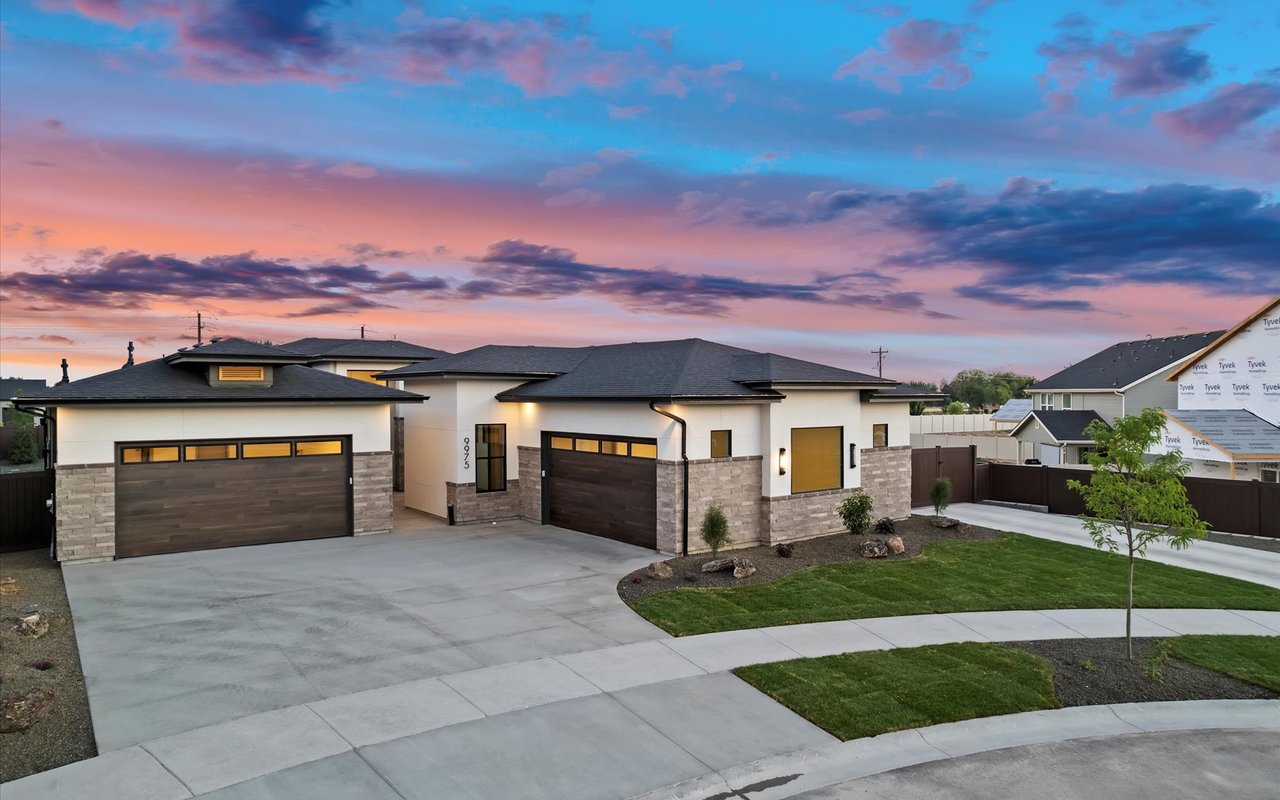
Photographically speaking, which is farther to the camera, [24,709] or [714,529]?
[714,529]

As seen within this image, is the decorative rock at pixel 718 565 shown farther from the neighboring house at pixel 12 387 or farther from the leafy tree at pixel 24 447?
the neighboring house at pixel 12 387

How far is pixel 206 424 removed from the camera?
53.7 feet

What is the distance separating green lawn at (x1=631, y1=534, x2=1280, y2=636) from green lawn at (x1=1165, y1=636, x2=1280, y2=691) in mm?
1717

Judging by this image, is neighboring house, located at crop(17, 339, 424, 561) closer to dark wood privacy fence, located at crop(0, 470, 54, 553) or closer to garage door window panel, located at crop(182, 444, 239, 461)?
garage door window panel, located at crop(182, 444, 239, 461)

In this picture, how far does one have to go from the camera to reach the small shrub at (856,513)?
56.6ft

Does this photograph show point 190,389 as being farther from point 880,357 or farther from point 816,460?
point 880,357

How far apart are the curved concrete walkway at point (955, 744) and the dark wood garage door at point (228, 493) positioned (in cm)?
1393

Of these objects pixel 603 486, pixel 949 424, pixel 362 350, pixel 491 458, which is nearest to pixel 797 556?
pixel 603 486

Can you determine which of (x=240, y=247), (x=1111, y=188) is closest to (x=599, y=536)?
(x=240, y=247)

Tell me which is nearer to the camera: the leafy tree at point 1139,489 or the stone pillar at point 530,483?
the leafy tree at point 1139,489

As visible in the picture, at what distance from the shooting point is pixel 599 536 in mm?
17844

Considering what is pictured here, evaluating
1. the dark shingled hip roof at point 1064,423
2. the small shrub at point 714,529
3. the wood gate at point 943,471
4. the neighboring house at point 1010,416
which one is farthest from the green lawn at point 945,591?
the neighboring house at point 1010,416

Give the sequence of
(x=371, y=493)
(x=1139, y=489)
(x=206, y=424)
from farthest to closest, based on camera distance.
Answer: (x=371, y=493)
(x=206, y=424)
(x=1139, y=489)

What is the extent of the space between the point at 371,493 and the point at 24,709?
35.9ft
